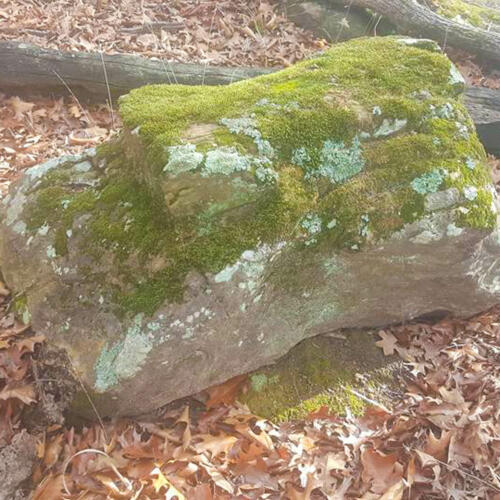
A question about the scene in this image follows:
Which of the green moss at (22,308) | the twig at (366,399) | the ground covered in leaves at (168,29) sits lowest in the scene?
the twig at (366,399)

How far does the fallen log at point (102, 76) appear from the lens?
6.11 meters

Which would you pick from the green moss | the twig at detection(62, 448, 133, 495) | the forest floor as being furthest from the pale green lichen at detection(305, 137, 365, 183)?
the twig at detection(62, 448, 133, 495)

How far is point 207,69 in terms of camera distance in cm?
634

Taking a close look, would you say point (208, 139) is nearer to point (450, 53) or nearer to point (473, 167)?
point (473, 167)

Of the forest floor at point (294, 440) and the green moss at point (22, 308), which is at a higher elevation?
the green moss at point (22, 308)

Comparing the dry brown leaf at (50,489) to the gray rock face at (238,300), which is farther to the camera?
the gray rock face at (238,300)

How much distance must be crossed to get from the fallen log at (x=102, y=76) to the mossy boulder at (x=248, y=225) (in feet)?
7.46

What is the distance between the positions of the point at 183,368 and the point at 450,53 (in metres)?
6.78

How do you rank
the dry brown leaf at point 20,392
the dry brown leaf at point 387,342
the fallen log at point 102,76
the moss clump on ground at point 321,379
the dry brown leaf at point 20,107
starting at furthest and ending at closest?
the fallen log at point 102,76 → the dry brown leaf at point 20,107 → the dry brown leaf at point 387,342 → the moss clump on ground at point 321,379 → the dry brown leaf at point 20,392

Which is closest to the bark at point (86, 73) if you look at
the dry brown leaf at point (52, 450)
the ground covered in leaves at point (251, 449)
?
the ground covered in leaves at point (251, 449)

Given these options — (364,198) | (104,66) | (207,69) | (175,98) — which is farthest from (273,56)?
(364,198)

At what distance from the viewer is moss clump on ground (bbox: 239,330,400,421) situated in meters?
3.75

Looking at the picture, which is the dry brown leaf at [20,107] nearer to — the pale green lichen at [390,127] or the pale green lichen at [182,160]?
the pale green lichen at [182,160]

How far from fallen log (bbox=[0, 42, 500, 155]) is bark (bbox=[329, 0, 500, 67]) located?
179 cm
